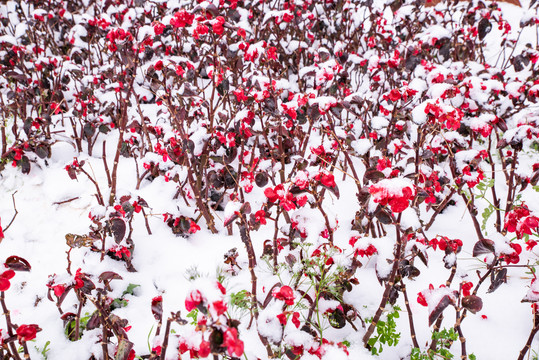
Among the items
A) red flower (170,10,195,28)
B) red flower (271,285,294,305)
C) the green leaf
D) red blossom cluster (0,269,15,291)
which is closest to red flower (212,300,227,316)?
red flower (271,285,294,305)

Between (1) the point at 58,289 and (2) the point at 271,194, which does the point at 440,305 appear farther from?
(1) the point at 58,289

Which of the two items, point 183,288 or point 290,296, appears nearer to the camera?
point 290,296

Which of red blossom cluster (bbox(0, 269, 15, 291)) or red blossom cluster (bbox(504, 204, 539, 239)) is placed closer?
red blossom cluster (bbox(0, 269, 15, 291))

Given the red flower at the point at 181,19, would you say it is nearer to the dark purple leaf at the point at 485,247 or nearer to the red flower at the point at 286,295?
the red flower at the point at 286,295

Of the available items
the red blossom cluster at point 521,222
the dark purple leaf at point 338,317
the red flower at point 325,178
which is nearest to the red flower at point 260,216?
the red flower at point 325,178

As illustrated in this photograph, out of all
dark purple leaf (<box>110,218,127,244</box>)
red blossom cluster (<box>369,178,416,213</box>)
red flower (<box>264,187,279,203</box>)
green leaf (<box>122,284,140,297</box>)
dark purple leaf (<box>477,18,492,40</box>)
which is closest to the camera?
red blossom cluster (<box>369,178,416,213</box>)

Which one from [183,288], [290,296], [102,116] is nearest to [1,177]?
[102,116]

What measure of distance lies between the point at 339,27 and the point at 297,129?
230cm

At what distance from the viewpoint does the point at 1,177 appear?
2768 mm

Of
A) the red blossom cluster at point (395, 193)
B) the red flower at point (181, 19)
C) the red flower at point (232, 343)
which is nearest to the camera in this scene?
the red flower at point (232, 343)

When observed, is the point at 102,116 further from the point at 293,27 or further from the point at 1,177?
the point at 293,27

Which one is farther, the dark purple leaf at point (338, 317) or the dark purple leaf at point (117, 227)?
the dark purple leaf at point (117, 227)

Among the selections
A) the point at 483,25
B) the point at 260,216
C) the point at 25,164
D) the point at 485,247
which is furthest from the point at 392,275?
the point at 483,25

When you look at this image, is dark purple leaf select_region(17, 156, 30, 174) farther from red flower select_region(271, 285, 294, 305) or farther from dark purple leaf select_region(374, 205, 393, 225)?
dark purple leaf select_region(374, 205, 393, 225)
